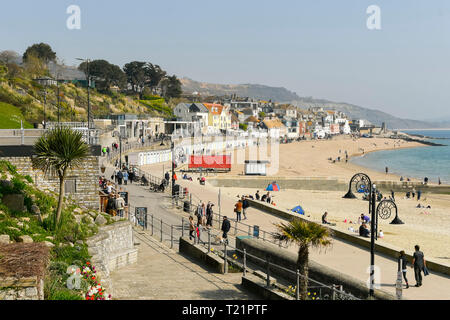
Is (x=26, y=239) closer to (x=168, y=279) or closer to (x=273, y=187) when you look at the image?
(x=168, y=279)

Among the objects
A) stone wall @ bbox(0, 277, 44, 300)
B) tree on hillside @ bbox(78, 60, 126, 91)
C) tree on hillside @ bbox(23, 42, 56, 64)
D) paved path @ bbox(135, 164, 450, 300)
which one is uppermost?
tree on hillside @ bbox(23, 42, 56, 64)

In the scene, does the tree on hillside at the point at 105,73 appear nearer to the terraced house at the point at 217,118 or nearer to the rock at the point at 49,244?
the terraced house at the point at 217,118

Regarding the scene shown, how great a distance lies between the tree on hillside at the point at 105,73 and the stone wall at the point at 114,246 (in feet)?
279

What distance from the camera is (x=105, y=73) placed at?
104812 millimetres

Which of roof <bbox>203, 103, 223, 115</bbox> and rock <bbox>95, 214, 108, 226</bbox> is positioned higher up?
roof <bbox>203, 103, 223, 115</bbox>

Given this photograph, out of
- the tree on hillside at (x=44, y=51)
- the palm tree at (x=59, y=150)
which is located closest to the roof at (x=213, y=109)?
the tree on hillside at (x=44, y=51)

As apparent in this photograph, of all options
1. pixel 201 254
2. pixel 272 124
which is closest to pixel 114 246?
pixel 201 254

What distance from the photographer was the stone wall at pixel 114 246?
11844 millimetres

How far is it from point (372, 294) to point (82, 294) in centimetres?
600

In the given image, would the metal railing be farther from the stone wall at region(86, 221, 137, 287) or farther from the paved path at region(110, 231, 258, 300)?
the stone wall at region(86, 221, 137, 287)

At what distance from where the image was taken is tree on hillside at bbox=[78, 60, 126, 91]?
97.3 meters

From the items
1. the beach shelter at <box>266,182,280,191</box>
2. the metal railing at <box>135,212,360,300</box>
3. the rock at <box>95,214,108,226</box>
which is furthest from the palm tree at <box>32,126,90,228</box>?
the beach shelter at <box>266,182,280,191</box>
